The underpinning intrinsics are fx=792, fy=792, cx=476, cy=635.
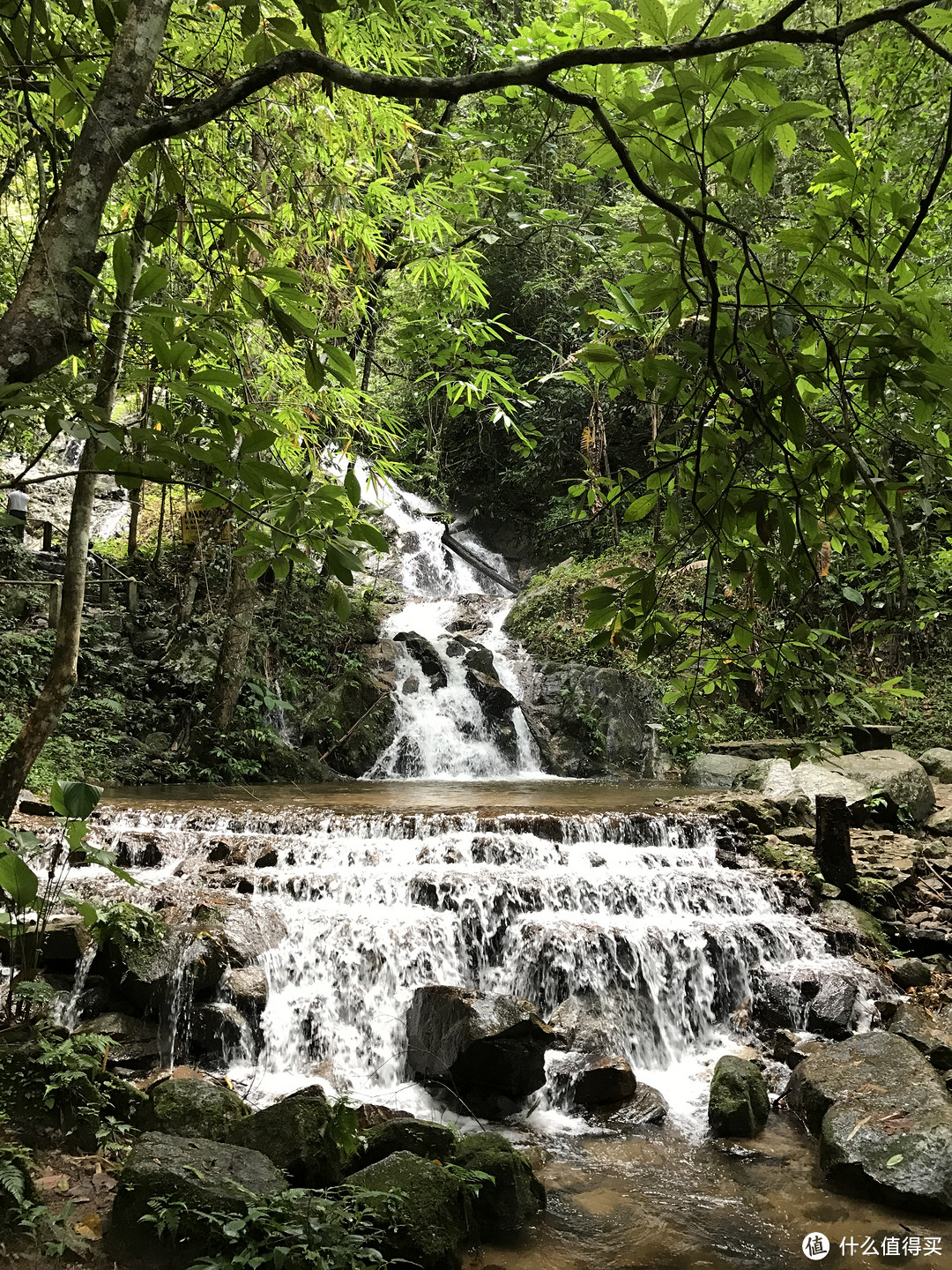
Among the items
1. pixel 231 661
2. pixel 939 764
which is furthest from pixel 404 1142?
pixel 939 764

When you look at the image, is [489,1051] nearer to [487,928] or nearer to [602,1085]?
[602,1085]

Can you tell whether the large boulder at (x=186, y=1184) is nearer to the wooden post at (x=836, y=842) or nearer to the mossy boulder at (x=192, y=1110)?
the mossy boulder at (x=192, y=1110)

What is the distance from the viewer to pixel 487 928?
20.7ft

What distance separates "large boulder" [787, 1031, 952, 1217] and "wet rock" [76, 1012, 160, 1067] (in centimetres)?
381

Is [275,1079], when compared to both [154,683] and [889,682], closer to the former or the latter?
[889,682]

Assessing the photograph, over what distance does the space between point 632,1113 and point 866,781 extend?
555 cm

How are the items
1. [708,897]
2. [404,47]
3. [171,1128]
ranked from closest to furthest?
[171,1128] < [404,47] < [708,897]

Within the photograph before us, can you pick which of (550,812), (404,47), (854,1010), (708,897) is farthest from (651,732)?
(404,47)

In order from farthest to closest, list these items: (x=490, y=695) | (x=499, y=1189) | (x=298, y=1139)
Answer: (x=490, y=695) < (x=499, y=1189) < (x=298, y=1139)

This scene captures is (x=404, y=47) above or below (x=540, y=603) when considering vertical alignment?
above

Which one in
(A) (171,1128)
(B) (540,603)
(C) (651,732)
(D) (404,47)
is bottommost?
(A) (171,1128)

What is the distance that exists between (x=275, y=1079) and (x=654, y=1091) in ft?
7.85

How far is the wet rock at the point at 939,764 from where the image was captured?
10.3 meters

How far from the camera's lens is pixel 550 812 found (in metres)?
8.36
